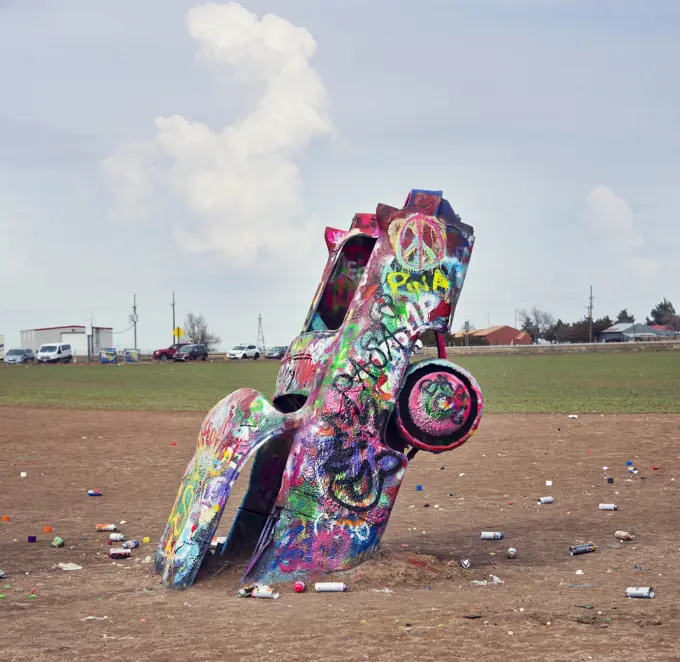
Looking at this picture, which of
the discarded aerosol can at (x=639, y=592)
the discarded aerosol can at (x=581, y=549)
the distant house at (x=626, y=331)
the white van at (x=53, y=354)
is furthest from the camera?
the distant house at (x=626, y=331)

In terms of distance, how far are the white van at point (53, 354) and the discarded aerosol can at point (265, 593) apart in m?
72.8

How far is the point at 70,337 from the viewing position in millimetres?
106438

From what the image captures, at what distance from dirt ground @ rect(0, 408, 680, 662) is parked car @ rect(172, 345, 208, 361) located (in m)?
61.4

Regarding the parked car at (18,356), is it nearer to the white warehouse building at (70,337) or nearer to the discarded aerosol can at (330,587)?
the white warehouse building at (70,337)

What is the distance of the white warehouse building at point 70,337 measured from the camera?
105m

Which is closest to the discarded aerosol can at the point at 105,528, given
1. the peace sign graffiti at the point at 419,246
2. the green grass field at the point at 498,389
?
the peace sign graffiti at the point at 419,246

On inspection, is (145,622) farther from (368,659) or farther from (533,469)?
(533,469)

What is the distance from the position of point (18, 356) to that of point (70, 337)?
27609 mm

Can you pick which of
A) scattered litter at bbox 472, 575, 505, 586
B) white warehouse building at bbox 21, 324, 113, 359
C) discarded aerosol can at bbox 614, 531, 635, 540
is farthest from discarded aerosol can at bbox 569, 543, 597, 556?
white warehouse building at bbox 21, 324, 113, 359

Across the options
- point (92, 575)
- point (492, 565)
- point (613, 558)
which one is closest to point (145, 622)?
point (92, 575)

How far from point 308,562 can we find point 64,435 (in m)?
14.4

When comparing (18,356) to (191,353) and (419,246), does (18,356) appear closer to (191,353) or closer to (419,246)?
(191,353)

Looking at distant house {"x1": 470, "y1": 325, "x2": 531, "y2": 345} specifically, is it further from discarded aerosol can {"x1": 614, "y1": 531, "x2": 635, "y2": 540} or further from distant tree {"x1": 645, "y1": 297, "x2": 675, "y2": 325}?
discarded aerosol can {"x1": 614, "y1": 531, "x2": 635, "y2": 540}

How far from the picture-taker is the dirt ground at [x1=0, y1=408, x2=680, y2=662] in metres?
6.47
